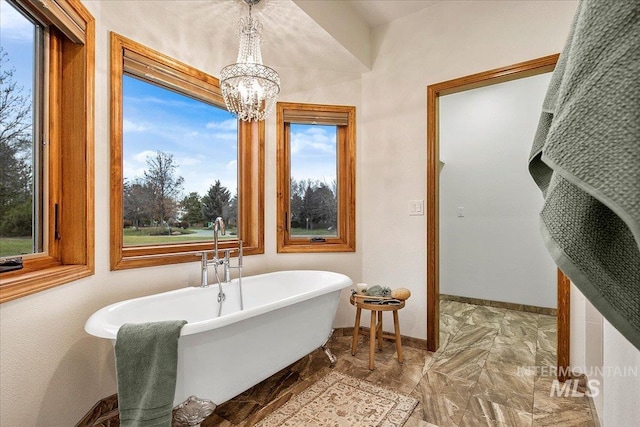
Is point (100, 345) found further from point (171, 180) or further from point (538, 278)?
point (538, 278)

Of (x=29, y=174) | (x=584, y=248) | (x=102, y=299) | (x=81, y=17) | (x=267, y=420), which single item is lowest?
(x=267, y=420)

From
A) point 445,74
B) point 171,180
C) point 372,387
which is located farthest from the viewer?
point 445,74

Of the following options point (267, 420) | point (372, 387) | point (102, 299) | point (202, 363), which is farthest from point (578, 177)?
point (102, 299)

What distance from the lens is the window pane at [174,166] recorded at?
214cm

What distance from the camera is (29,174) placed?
1490 millimetres

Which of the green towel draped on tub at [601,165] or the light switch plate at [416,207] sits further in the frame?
the light switch plate at [416,207]

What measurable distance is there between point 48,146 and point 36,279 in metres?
0.69

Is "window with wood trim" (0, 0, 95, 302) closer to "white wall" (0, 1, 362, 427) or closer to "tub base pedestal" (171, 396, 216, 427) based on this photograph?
"white wall" (0, 1, 362, 427)

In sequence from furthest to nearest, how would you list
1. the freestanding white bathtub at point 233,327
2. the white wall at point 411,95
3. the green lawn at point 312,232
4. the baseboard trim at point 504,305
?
the baseboard trim at point 504,305, the green lawn at point 312,232, the white wall at point 411,95, the freestanding white bathtub at point 233,327

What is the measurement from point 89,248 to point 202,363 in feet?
2.82

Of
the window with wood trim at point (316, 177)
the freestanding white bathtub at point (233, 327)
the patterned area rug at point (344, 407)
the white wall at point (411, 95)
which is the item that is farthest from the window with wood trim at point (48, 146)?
the white wall at point (411, 95)

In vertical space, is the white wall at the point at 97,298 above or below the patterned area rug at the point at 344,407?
above

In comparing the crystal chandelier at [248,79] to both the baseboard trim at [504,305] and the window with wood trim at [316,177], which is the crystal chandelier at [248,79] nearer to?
the window with wood trim at [316,177]

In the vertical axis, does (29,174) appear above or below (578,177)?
above
